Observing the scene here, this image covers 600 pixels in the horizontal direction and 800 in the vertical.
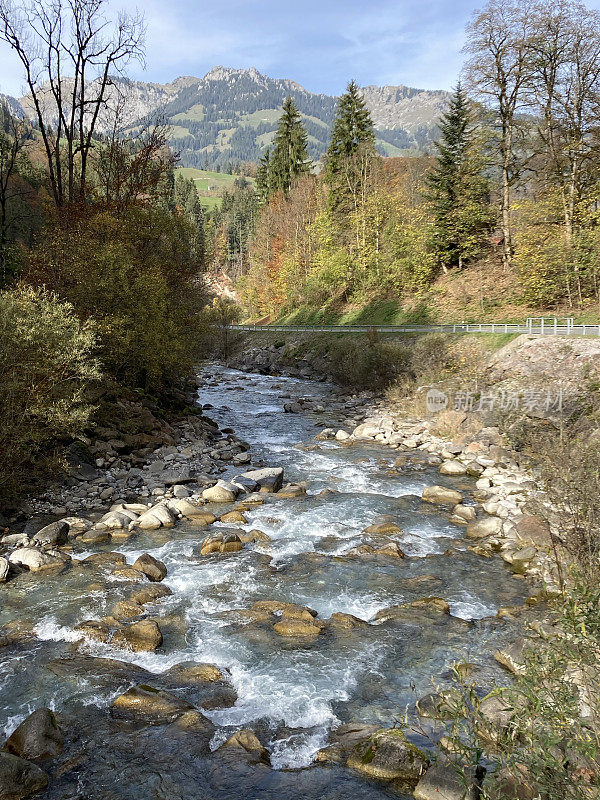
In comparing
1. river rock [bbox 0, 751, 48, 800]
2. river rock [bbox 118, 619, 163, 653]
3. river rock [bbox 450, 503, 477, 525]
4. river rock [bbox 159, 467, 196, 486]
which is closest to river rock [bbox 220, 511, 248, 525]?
river rock [bbox 159, 467, 196, 486]

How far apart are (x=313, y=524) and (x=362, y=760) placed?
7177 mm

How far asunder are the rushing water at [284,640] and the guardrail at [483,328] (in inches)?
562

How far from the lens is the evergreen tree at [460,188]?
118 ft

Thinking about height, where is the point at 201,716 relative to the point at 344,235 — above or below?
below

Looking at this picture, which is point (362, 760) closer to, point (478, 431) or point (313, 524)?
point (313, 524)

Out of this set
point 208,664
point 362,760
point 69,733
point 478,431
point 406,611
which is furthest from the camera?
point 478,431

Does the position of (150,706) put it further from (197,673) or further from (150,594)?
(150,594)

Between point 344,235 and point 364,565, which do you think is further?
point 344,235

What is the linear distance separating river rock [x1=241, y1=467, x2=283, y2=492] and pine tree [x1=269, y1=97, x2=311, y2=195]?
168ft

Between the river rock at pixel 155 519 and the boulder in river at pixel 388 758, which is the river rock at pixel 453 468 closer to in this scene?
the river rock at pixel 155 519

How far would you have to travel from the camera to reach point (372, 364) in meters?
29.8

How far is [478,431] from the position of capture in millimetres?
19625

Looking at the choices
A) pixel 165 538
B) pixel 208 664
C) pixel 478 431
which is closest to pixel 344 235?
pixel 478 431

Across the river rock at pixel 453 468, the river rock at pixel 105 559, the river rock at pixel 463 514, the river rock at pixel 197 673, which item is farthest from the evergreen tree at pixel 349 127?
the river rock at pixel 197 673
